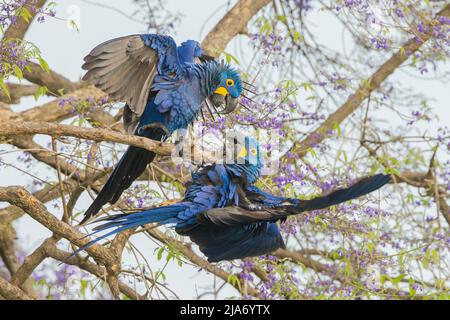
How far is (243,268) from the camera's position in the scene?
150 inches

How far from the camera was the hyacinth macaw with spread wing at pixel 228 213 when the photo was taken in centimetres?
269

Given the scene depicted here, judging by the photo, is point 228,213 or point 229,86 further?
point 229,86

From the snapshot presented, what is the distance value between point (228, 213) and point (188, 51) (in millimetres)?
1132

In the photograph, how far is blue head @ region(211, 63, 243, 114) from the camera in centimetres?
345

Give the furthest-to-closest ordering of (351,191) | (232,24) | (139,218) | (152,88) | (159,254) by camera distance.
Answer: (232,24) < (159,254) < (152,88) < (139,218) < (351,191)

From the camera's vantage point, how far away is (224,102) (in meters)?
3.52

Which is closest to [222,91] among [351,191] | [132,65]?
[132,65]

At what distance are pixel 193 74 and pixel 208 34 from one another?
4.41 ft

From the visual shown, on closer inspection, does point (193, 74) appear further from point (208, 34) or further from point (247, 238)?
point (208, 34)

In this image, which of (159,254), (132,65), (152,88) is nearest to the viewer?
(132,65)

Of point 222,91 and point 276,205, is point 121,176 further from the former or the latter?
point 276,205

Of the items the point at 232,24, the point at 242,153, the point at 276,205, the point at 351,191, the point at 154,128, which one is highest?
the point at 232,24

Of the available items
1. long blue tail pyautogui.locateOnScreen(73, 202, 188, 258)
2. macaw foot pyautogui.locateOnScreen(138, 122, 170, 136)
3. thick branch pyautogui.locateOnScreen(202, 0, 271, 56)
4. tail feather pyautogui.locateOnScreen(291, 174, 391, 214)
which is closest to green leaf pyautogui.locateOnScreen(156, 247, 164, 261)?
macaw foot pyautogui.locateOnScreen(138, 122, 170, 136)
